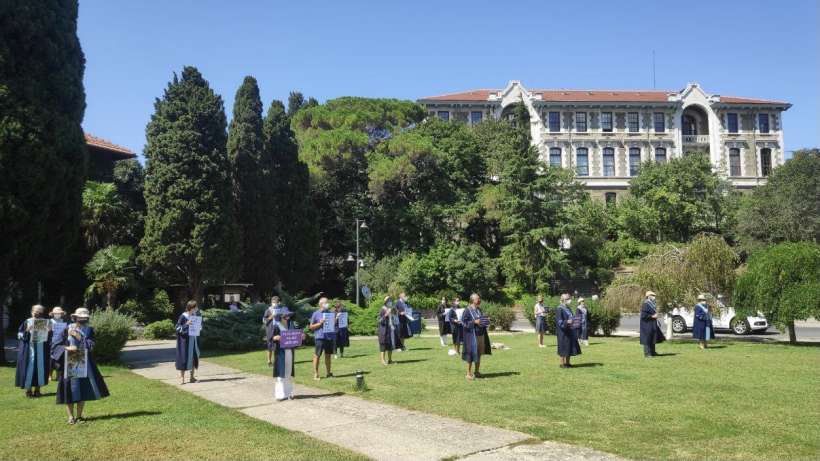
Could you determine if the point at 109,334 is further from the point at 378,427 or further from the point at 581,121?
the point at 581,121

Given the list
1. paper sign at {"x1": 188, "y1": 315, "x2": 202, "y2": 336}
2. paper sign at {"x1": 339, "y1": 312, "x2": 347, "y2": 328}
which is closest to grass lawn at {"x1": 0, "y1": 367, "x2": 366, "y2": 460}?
paper sign at {"x1": 188, "y1": 315, "x2": 202, "y2": 336}

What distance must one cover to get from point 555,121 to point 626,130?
7.79 meters

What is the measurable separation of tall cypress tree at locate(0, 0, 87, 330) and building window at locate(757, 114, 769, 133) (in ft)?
227

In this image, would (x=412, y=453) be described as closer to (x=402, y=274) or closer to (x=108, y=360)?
(x=108, y=360)

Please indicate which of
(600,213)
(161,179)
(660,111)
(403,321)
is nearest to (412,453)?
(403,321)

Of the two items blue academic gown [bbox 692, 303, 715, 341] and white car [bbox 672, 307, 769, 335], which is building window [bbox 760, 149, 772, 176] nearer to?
white car [bbox 672, 307, 769, 335]

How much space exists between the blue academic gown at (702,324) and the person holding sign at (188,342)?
14729mm

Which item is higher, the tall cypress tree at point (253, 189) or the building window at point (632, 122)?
the building window at point (632, 122)

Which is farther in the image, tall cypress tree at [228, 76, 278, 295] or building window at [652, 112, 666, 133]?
building window at [652, 112, 666, 133]

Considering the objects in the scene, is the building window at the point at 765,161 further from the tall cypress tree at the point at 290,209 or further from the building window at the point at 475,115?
the tall cypress tree at the point at 290,209

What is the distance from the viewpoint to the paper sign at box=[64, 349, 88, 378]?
30.5 feet

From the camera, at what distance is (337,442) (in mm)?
7824

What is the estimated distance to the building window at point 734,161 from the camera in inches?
2606

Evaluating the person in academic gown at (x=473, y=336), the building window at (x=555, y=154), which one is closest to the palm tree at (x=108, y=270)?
the person in academic gown at (x=473, y=336)
